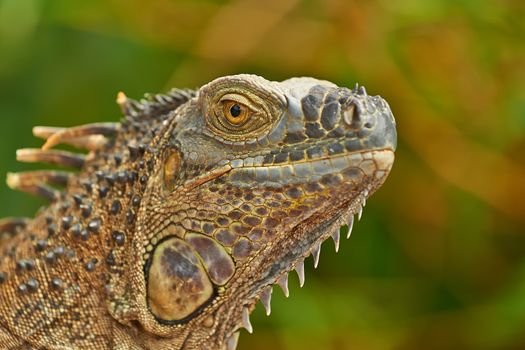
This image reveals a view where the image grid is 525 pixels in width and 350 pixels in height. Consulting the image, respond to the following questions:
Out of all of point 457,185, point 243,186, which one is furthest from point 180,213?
point 457,185

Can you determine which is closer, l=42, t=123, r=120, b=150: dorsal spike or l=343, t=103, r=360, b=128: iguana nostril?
l=343, t=103, r=360, b=128: iguana nostril

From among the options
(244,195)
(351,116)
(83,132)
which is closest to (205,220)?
(244,195)

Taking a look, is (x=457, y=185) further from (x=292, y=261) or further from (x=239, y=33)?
(x=292, y=261)

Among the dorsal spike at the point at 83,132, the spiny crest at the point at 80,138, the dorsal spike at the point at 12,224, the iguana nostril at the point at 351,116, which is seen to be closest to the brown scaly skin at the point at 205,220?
the iguana nostril at the point at 351,116

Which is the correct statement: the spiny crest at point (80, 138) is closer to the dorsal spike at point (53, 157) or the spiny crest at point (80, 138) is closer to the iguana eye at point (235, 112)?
the dorsal spike at point (53, 157)

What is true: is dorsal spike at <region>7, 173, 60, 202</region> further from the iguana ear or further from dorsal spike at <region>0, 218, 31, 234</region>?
the iguana ear

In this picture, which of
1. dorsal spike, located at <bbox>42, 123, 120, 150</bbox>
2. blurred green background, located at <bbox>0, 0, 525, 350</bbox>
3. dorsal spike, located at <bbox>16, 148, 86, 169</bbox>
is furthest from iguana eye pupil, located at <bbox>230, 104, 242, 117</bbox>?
blurred green background, located at <bbox>0, 0, 525, 350</bbox>

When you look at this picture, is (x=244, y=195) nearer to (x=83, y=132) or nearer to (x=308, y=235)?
(x=308, y=235)
